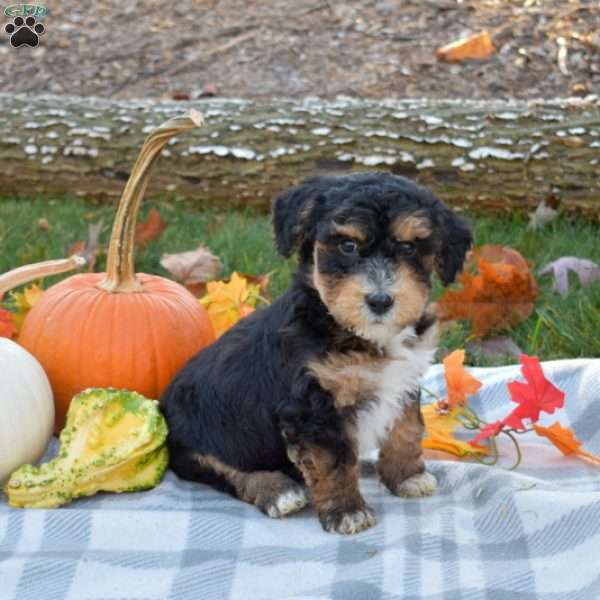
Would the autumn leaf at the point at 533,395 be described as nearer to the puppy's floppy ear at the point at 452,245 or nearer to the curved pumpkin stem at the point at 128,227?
the puppy's floppy ear at the point at 452,245

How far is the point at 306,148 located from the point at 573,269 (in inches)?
79.5

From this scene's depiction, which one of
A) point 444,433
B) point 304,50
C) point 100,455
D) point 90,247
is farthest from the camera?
point 304,50

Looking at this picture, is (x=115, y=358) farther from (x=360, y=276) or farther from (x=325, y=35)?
(x=325, y=35)

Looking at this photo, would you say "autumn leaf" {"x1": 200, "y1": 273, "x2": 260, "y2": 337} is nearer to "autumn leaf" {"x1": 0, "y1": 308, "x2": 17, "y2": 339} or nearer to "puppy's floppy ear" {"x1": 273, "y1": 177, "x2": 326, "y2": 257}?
"autumn leaf" {"x1": 0, "y1": 308, "x2": 17, "y2": 339}

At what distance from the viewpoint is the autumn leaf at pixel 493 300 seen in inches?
220

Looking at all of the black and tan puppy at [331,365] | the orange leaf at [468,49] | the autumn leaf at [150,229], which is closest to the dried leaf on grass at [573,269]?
the black and tan puppy at [331,365]

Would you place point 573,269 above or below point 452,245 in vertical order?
below

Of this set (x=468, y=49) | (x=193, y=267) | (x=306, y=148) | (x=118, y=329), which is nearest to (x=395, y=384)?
(x=118, y=329)

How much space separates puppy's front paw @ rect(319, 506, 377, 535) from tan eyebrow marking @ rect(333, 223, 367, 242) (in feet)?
3.10

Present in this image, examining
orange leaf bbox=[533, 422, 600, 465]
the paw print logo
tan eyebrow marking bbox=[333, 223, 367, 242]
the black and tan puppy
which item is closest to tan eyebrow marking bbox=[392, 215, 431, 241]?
the black and tan puppy

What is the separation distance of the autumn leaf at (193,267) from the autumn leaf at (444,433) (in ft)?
6.31

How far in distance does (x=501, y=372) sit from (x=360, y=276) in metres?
1.76

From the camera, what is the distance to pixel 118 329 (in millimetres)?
4324

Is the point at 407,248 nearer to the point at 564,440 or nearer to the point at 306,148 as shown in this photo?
the point at 564,440
